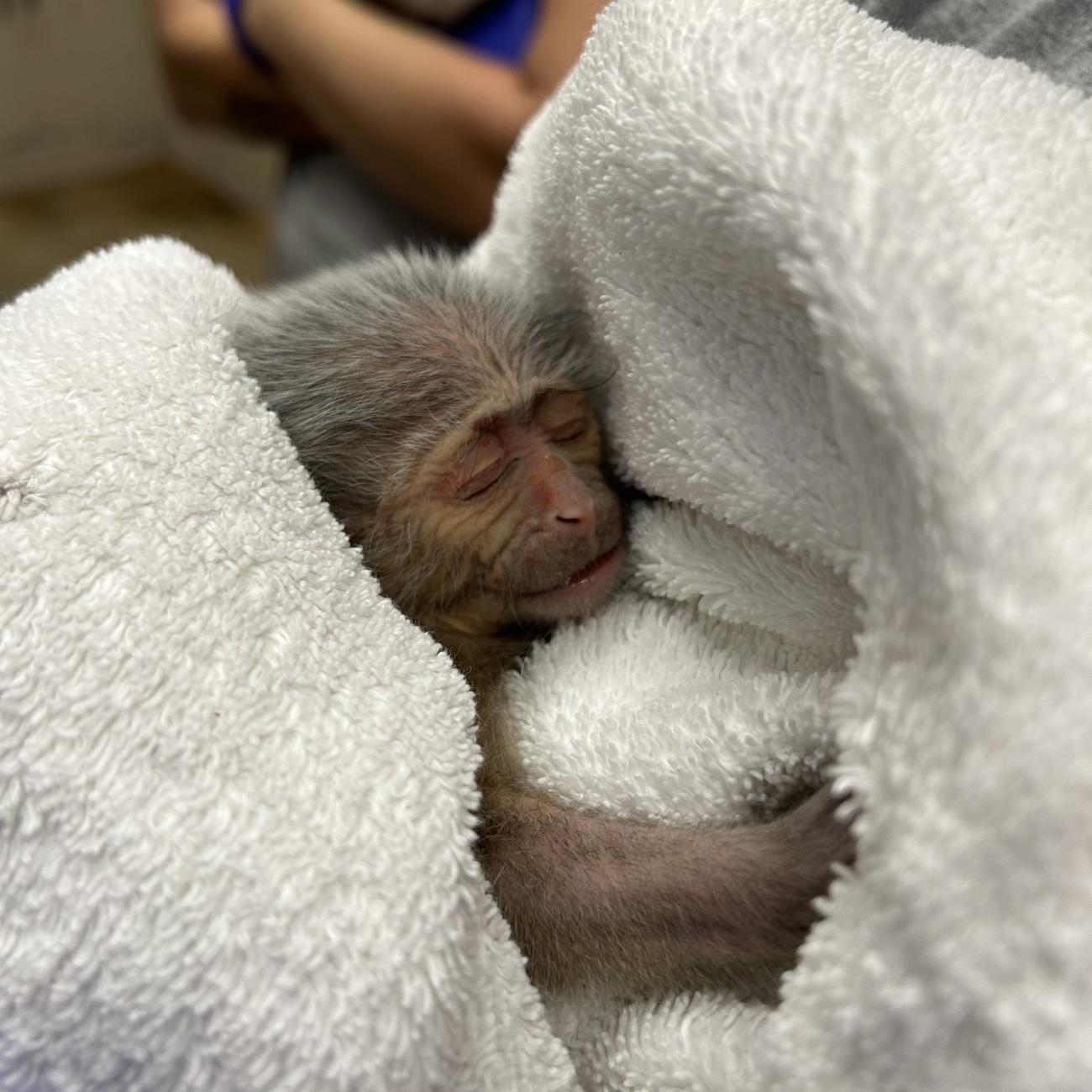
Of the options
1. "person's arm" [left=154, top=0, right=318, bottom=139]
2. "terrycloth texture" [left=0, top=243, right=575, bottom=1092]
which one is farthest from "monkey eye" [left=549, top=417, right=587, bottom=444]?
"person's arm" [left=154, top=0, right=318, bottom=139]

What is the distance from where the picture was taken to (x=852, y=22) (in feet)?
2.04

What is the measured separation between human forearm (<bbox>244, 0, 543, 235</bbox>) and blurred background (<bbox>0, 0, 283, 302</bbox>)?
4.12 ft

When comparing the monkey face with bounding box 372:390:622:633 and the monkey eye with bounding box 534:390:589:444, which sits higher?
the monkey eye with bounding box 534:390:589:444

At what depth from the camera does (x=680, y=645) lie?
0.71 meters

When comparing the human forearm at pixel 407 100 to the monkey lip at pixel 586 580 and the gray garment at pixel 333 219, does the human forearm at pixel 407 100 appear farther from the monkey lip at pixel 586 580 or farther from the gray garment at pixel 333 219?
the monkey lip at pixel 586 580

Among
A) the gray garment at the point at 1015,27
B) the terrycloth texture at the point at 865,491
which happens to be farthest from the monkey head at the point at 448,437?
the gray garment at the point at 1015,27

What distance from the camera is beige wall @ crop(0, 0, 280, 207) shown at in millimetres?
3219

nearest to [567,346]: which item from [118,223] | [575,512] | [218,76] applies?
[575,512]

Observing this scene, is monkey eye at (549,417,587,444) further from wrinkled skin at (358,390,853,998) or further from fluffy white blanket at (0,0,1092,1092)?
fluffy white blanket at (0,0,1092,1092)

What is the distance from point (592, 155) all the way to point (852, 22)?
18cm

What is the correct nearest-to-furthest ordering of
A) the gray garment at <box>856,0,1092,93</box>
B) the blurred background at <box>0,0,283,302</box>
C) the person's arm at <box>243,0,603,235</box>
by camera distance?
the gray garment at <box>856,0,1092,93</box> < the person's arm at <box>243,0,603,235</box> < the blurred background at <box>0,0,283,302</box>

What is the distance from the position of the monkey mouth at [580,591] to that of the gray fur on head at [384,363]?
0.51 feet

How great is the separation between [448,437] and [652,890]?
414mm

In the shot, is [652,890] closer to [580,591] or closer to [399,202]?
[580,591]
